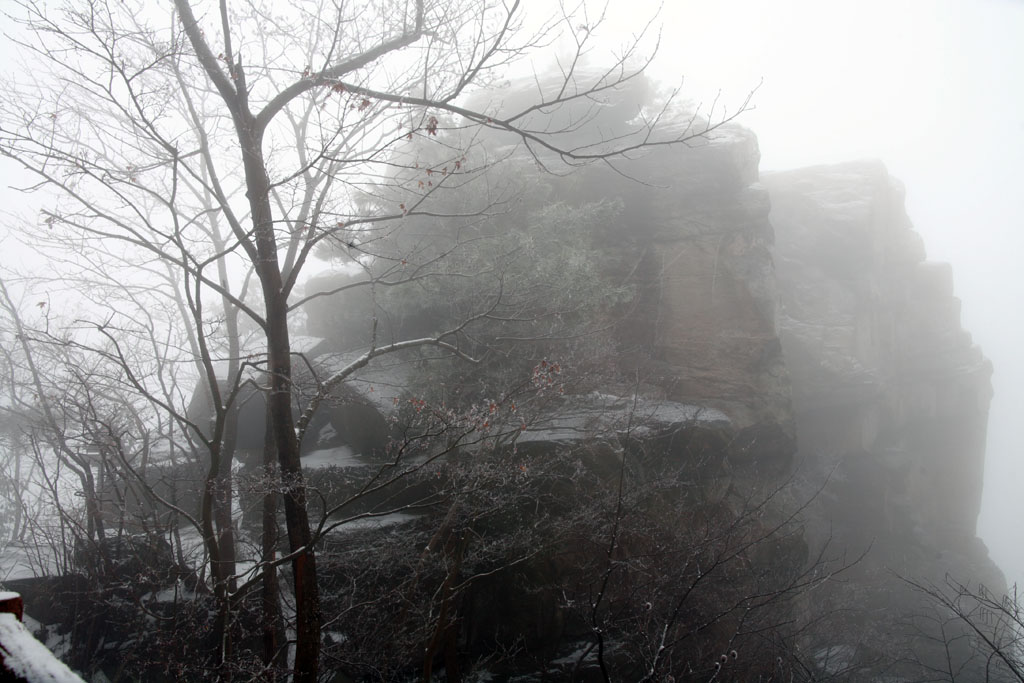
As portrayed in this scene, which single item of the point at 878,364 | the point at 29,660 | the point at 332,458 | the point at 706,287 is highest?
the point at 706,287

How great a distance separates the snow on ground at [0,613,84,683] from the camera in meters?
1.15

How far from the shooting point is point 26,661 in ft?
3.91

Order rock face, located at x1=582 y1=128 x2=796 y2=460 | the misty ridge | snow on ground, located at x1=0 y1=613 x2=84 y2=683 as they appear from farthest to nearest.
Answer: rock face, located at x1=582 y1=128 x2=796 y2=460, the misty ridge, snow on ground, located at x1=0 y1=613 x2=84 y2=683

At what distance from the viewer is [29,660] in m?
1.20

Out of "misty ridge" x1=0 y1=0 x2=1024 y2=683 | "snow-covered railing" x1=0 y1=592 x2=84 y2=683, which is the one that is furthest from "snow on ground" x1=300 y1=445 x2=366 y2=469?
"snow-covered railing" x1=0 y1=592 x2=84 y2=683

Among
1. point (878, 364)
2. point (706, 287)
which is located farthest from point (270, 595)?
point (878, 364)

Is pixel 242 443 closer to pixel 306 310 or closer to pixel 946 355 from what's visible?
pixel 306 310

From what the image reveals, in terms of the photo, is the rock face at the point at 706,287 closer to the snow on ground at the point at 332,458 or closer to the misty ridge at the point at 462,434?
the misty ridge at the point at 462,434

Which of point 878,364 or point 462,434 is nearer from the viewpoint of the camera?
point 462,434

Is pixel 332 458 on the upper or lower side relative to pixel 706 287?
lower

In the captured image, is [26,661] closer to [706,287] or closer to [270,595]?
[270,595]

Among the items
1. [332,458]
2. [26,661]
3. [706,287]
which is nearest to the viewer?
[26,661]

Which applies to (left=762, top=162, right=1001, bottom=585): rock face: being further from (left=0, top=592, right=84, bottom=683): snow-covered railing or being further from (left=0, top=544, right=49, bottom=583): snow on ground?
(left=0, top=592, right=84, bottom=683): snow-covered railing

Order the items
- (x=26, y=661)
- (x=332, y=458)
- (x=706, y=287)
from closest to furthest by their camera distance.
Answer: (x=26, y=661) → (x=332, y=458) → (x=706, y=287)
